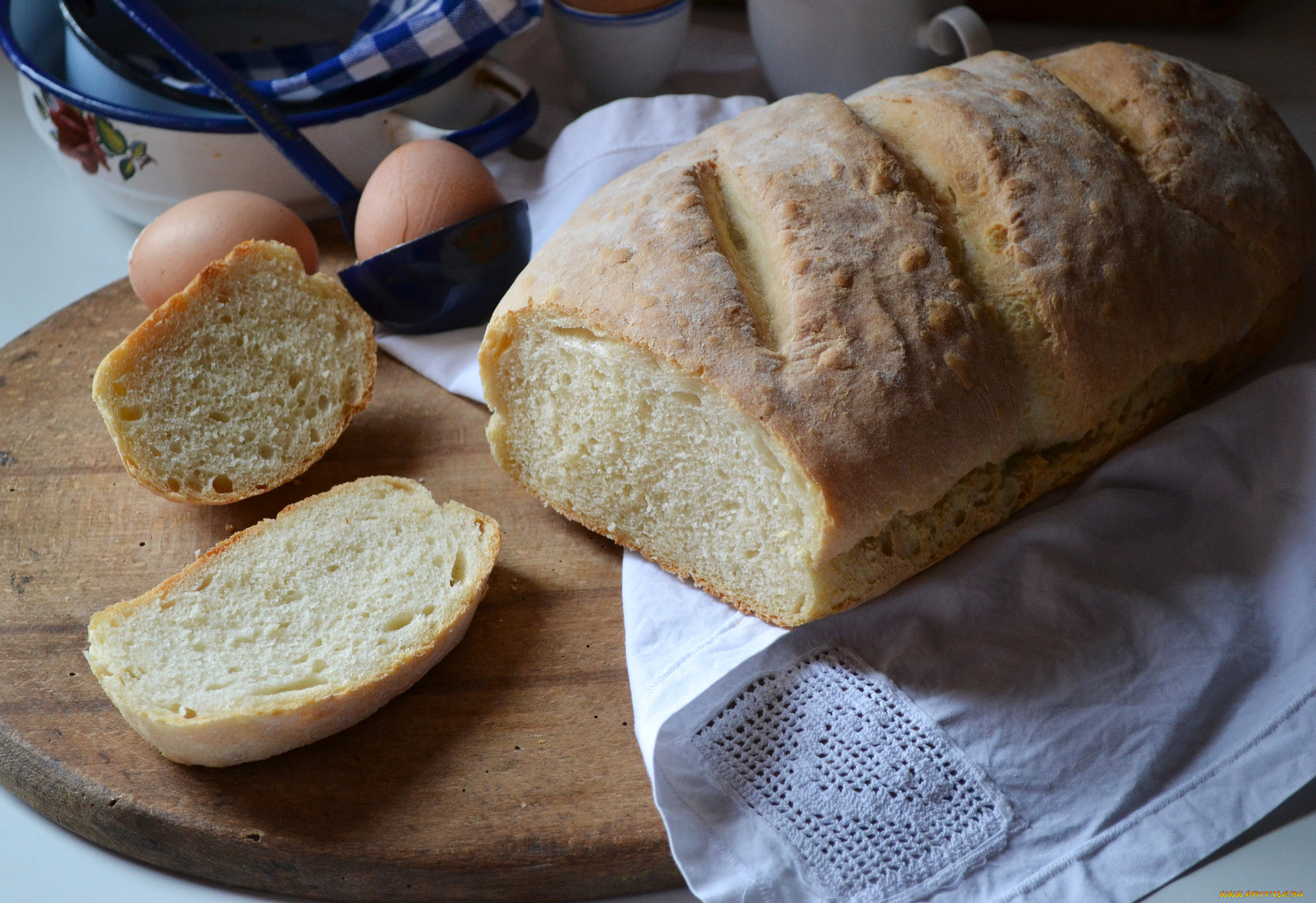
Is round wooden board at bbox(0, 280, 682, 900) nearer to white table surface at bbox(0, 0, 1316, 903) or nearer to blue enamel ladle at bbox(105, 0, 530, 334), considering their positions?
white table surface at bbox(0, 0, 1316, 903)

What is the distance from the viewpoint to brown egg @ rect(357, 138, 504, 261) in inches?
91.2

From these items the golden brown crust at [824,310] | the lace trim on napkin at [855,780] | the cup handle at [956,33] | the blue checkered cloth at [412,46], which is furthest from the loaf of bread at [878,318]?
the blue checkered cloth at [412,46]

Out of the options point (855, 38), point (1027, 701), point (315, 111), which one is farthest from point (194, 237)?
point (1027, 701)

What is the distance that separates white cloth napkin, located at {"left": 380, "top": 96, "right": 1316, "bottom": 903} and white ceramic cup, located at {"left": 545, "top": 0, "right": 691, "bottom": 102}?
1526 millimetres

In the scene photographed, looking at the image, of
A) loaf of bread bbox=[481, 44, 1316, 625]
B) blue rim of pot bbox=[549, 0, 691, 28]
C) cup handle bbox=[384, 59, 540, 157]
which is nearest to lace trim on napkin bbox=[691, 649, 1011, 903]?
loaf of bread bbox=[481, 44, 1316, 625]

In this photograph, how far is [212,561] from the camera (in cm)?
189

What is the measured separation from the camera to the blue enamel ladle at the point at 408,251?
2.33 metres

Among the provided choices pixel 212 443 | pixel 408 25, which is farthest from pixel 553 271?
pixel 408 25

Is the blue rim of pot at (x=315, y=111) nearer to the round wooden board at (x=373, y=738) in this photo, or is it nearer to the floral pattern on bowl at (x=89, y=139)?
the floral pattern on bowl at (x=89, y=139)

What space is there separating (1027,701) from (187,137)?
83.0 inches

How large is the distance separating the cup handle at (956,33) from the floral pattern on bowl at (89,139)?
6.19 feet

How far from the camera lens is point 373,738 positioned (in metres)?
1.75

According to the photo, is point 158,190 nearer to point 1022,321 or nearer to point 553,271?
point 553,271

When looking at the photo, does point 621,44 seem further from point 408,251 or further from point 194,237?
point 194,237
